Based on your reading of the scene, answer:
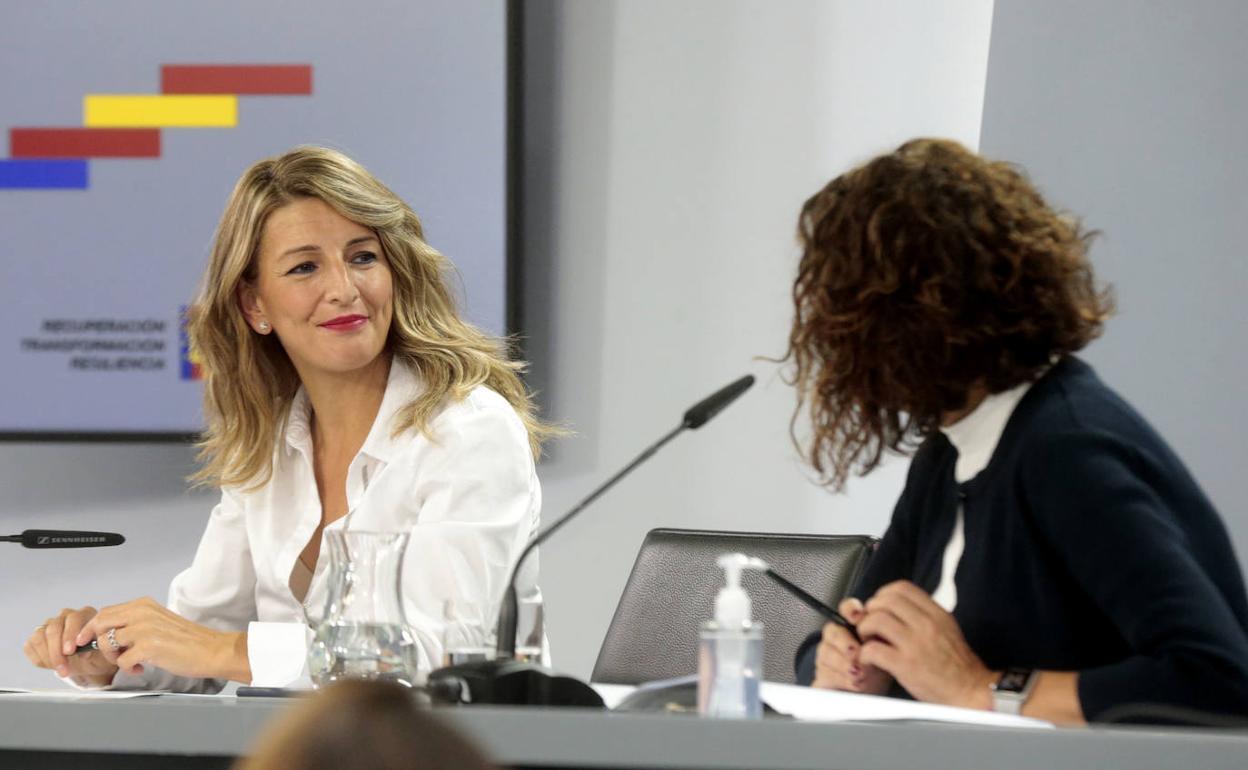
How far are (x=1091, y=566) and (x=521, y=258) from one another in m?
1.77

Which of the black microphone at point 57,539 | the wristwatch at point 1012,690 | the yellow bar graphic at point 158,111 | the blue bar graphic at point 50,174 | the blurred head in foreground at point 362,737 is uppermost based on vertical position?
the yellow bar graphic at point 158,111

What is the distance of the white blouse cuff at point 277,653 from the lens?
6.08 feet

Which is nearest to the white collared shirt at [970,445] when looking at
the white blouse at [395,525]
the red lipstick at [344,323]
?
the white blouse at [395,525]

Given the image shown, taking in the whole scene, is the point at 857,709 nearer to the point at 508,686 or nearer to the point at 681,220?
the point at 508,686

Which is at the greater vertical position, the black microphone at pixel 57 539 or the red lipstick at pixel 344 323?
the red lipstick at pixel 344 323

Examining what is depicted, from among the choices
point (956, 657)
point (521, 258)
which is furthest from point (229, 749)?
point (521, 258)

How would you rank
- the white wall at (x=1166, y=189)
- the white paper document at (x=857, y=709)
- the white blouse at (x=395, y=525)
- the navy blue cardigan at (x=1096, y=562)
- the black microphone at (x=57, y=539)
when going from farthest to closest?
the white wall at (x=1166, y=189), the white blouse at (x=395, y=525), the black microphone at (x=57, y=539), the navy blue cardigan at (x=1096, y=562), the white paper document at (x=857, y=709)

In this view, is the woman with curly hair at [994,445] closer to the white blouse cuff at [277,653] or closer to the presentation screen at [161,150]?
the white blouse cuff at [277,653]

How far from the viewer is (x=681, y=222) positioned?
3.04 meters

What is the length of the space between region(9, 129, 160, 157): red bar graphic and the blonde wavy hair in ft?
2.75

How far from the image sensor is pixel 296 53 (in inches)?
120

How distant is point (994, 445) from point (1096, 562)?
218 millimetres

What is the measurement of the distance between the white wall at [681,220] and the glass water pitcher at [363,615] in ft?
5.14

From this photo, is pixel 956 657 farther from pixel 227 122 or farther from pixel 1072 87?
pixel 227 122
